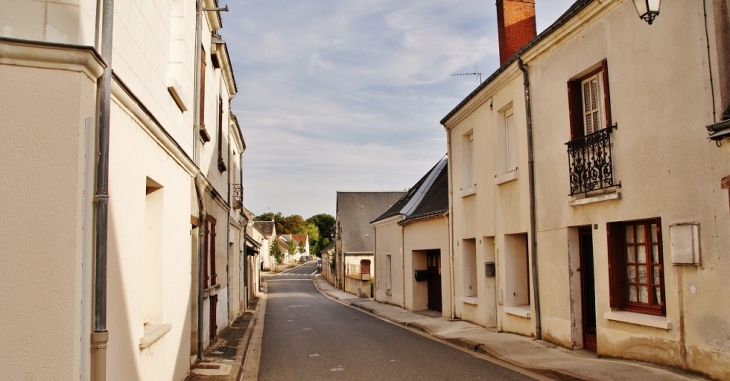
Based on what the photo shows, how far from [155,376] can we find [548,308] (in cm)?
750

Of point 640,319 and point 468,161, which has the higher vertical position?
point 468,161

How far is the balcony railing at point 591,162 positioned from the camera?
30.5ft

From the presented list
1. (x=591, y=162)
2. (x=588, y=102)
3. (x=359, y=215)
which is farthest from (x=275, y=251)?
(x=591, y=162)

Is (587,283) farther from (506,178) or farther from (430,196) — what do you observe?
(430,196)

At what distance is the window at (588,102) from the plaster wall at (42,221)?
802 centimetres

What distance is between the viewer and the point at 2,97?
4.00 m

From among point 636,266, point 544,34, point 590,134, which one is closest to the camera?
point 636,266

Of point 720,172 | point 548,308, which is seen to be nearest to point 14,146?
point 720,172

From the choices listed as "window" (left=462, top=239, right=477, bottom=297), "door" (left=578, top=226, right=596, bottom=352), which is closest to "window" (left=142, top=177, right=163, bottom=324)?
"door" (left=578, top=226, right=596, bottom=352)

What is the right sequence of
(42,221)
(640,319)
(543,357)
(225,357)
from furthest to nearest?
1. (225,357)
2. (543,357)
3. (640,319)
4. (42,221)

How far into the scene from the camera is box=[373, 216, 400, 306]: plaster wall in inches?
925

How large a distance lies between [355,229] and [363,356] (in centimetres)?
3934

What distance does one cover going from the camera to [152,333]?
20.5 ft

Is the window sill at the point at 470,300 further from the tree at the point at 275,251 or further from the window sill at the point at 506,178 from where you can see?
the tree at the point at 275,251
